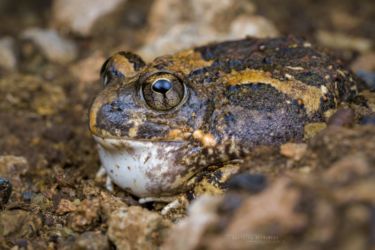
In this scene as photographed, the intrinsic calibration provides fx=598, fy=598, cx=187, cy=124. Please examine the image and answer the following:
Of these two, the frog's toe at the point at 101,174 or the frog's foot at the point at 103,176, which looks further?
the frog's toe at the point at 101,174

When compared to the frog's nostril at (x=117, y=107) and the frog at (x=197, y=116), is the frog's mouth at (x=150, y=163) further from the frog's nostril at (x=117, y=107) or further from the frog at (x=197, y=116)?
the frog's nostril at (x=117, y=107)

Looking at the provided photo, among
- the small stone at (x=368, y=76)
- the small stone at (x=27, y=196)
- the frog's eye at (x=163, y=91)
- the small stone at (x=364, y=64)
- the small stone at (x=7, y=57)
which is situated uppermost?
the small stone at (x=7, y=57)

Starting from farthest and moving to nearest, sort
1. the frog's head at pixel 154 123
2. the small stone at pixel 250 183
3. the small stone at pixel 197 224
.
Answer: the frog's head at pixel 154 123 < the small stone at pixel 250 183 < the small stone at pixel 197 224

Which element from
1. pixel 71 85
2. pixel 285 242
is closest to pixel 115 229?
pixel 285 242

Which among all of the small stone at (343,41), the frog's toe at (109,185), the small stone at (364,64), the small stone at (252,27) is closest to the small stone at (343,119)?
the frog's toe at (109,185)

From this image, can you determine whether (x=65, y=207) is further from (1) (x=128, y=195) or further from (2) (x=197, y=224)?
(2) (x=197, y=224)

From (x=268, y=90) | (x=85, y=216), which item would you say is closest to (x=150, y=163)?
(x=85, y=216)

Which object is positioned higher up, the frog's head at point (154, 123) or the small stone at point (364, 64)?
the small stone at point (364, 64)
